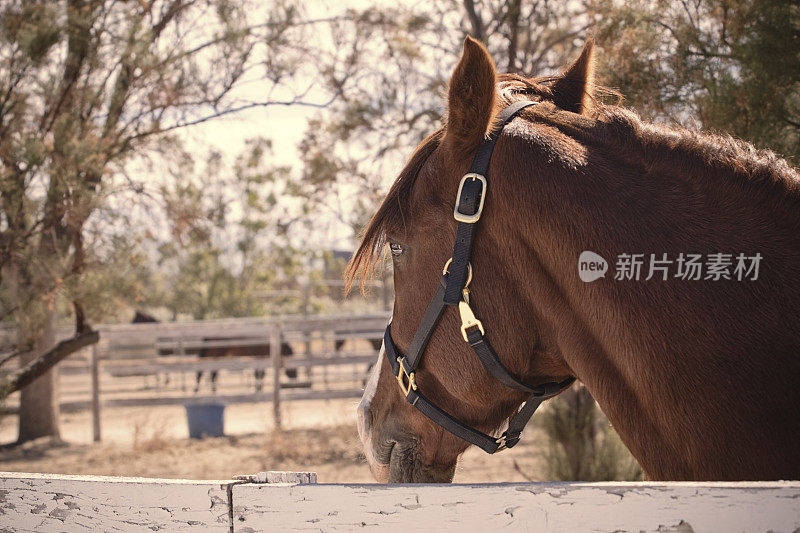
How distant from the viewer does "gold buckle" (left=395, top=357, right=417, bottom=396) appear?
62.5 inches

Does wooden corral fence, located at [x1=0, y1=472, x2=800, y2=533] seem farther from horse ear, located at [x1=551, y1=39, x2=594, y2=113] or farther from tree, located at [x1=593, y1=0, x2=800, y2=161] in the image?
tree, located at [x1=593, y1=0, x2=800, y2=161]

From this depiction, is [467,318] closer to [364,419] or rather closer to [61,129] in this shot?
[364,419]

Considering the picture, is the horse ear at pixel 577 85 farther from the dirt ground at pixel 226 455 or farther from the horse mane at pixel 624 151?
the dirt ground at pixel 226 455

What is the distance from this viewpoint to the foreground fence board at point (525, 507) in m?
1.02

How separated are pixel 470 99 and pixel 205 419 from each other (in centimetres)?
918

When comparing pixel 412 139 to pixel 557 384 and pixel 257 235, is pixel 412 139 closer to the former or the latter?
pixel 557 384

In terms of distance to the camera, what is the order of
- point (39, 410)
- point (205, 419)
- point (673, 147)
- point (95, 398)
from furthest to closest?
point (95, 398), point (205, 419), point (39, 410), point (673, 147)

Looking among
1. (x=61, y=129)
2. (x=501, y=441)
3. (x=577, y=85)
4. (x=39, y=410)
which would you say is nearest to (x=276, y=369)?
(x=39, y=410)

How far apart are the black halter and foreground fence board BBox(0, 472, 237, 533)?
1.74ft

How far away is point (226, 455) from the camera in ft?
26.6

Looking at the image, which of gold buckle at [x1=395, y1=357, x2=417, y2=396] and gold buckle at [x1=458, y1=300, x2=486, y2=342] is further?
gold buckle at [x1=395, y1=357, x2=417, y2=396]

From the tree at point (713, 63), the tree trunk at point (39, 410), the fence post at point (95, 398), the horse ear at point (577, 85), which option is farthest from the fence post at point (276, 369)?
the horse ear at point (577, 85)

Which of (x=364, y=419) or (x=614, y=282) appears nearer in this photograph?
(x=614, y=282)

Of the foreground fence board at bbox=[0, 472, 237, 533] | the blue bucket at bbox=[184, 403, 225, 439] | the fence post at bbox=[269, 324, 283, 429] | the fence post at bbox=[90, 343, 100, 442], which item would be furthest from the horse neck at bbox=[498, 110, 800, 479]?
the fence post at bbox=[90, 343, 100, 442]
